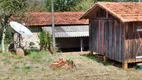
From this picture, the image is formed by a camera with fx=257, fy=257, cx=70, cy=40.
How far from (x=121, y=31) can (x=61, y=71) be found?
3.87 m

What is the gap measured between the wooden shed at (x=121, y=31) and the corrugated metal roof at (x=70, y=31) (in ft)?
21.2

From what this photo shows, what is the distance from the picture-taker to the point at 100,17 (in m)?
16.3

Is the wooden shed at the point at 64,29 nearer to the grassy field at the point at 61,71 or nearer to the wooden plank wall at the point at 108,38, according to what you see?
the wooden plank wall at the point at 108,38

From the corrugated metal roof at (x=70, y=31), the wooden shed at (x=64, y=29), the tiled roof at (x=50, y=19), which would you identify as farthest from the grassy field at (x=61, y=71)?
the tiled roof at (x=50, y=19)

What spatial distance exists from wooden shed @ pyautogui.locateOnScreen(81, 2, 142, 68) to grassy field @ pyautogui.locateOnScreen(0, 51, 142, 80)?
2.43 ft

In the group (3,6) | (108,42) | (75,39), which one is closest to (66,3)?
(75,39)

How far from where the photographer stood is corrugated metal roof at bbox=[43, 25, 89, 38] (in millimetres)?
22625

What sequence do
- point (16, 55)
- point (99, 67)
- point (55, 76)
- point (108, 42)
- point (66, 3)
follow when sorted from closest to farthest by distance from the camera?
point (55, 76) → point (99, 67) → point (108, 42) → point (16, 55) → point (66, 3)

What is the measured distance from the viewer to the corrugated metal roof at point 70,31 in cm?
2262

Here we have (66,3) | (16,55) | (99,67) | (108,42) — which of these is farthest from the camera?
(66,3)

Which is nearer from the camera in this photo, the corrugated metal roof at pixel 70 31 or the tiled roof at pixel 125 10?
the tiled roof at pixel 125 10

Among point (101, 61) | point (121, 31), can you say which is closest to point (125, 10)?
point (121, 31)

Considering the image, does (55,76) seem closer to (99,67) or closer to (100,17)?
Result: (99,67)

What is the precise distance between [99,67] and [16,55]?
6.66 m
